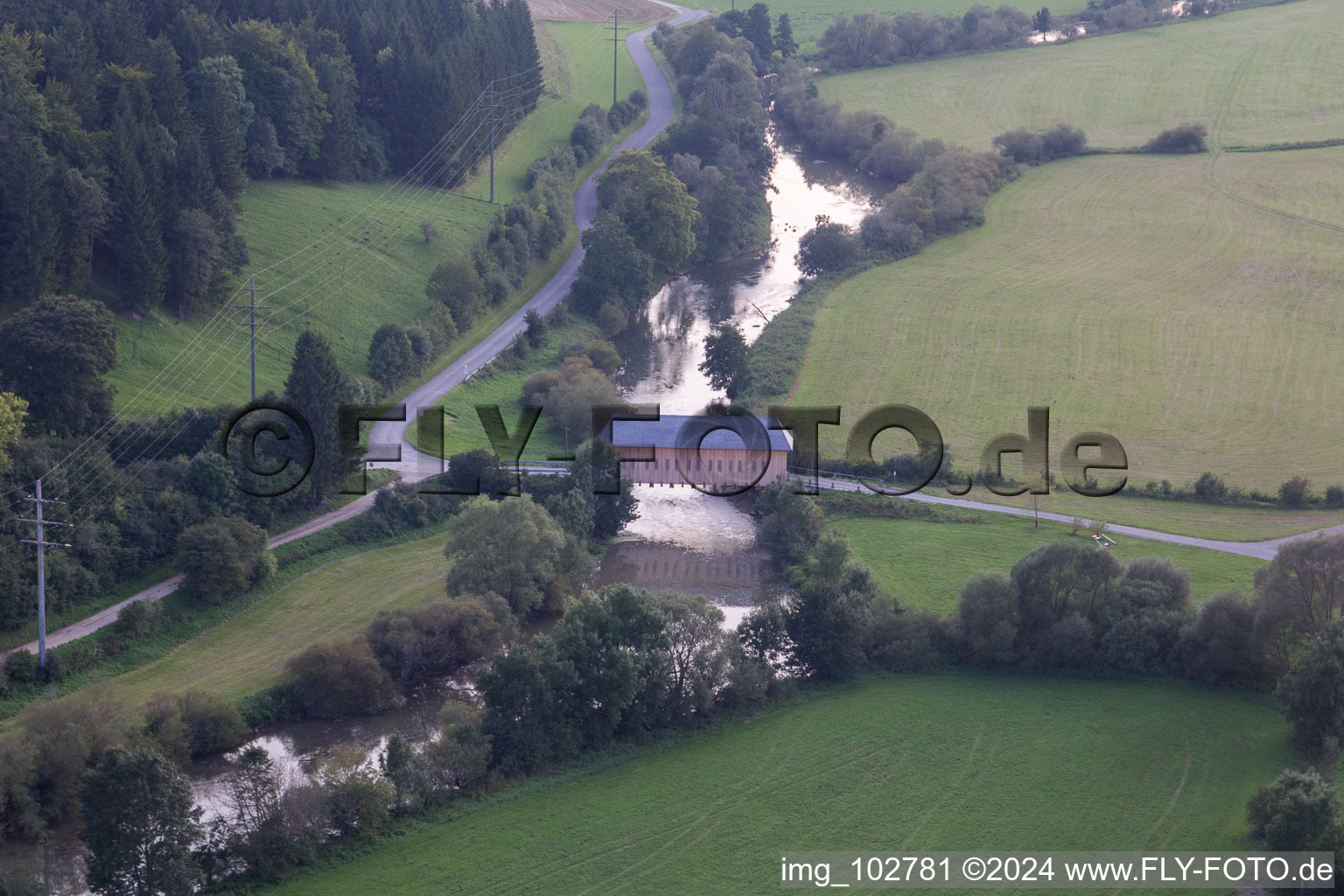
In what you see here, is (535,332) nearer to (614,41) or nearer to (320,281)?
(320,281)

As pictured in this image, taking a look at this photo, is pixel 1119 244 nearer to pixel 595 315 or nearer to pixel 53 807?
pixel 595 315

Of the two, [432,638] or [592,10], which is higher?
[592,10]

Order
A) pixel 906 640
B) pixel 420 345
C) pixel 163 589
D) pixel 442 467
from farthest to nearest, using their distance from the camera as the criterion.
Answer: pixel 420 345, pixel 442 467, pixel 163 589, pixel 906 640

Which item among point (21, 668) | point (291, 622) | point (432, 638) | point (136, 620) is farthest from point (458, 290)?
point (21, 668)

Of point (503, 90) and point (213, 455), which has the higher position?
point (503, 90)

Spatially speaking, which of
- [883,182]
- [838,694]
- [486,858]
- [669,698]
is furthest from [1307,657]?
[883,182]

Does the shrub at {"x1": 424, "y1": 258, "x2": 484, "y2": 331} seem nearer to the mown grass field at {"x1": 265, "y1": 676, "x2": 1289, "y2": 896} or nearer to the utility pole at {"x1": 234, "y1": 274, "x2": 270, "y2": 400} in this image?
the utility pole at {"x1": 234, "y1": 274, "x2": 270, "y2": 400}

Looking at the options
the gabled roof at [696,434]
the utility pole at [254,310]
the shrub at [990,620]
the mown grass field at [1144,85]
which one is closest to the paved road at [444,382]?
the utility pole at [254,310]
